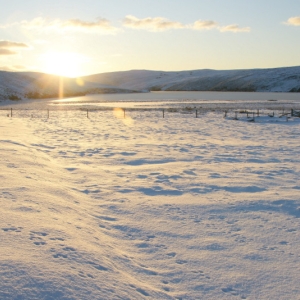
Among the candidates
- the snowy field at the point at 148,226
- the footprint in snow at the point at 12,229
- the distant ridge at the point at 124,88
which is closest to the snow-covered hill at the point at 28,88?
the distant ridge at the point at 124,88

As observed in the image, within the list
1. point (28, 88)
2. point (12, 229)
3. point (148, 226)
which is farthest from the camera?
point (28, 88)

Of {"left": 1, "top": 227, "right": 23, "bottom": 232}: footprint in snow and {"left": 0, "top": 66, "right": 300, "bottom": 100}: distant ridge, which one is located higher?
{"left": 0, "top": 66, "right": 300, "bottom": 100}: distant ridge

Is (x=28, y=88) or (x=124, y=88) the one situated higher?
(x=124, y=88)

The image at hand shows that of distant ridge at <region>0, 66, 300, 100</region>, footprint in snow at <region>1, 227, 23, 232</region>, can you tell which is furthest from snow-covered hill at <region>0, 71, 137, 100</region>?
footprint in snow at <region>1, 227, 23, 232</region>

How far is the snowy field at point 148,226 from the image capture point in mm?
5098

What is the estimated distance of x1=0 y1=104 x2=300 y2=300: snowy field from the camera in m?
5.10

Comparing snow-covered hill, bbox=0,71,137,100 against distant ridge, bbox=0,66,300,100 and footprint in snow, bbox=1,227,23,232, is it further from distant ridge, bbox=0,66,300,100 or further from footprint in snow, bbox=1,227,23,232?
footprint in snow, bbox=1,227,23,232

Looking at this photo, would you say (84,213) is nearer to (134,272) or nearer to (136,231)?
(136,231)

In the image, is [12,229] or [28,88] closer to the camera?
[12,229]

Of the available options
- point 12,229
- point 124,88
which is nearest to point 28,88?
point 124,88

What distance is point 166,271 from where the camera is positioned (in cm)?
571

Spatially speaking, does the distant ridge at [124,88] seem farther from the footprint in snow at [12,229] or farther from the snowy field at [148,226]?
the footprint in snow at [12,229]

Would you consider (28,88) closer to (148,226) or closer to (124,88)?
(124,88)

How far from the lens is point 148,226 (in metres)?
7.71
